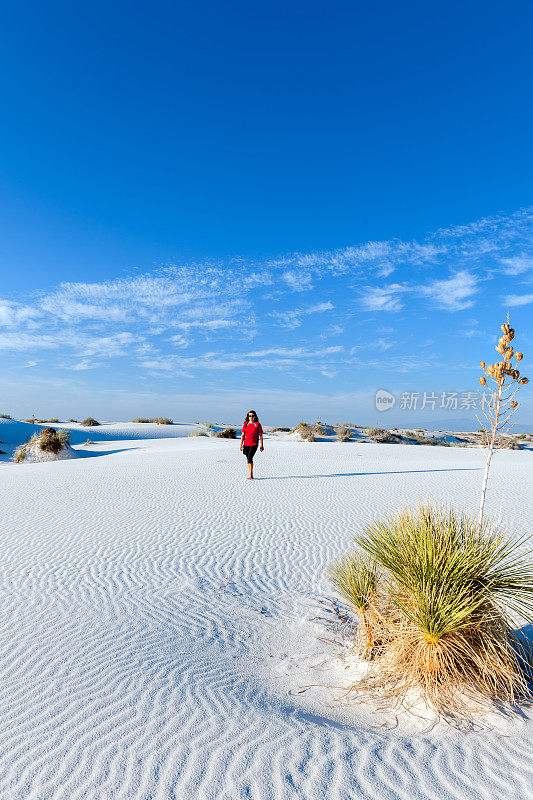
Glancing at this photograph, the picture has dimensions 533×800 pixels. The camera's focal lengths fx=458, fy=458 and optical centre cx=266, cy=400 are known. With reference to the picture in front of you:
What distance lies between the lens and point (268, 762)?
94.3 inches

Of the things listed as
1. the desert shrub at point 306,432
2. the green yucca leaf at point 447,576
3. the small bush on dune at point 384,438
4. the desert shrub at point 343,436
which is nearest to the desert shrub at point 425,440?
the small bush on dune at point 384,438

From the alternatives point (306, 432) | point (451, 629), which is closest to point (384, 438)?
point (306, 432)

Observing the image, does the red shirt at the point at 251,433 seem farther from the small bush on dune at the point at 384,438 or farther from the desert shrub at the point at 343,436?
the small bush on dune at the point at 384,438

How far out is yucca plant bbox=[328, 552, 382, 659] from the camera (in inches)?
141

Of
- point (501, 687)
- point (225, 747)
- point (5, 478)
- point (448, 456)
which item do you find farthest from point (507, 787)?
point (448, 456)

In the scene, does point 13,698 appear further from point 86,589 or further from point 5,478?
point 5,478

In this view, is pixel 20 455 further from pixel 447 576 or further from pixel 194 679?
pixel 447 576

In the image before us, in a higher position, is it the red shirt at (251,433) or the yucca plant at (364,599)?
the red shirt at (251,433)

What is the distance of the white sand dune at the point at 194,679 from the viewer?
2.30 meters

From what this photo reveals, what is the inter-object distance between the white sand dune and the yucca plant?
30 centimetres

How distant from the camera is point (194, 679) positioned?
10.9 ft

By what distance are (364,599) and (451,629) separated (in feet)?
3.08

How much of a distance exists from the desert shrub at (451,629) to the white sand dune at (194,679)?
0.22m

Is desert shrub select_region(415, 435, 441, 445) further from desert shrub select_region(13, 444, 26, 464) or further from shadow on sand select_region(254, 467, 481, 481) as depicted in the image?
desert shrub select_region(13, 444, 26, 464)
